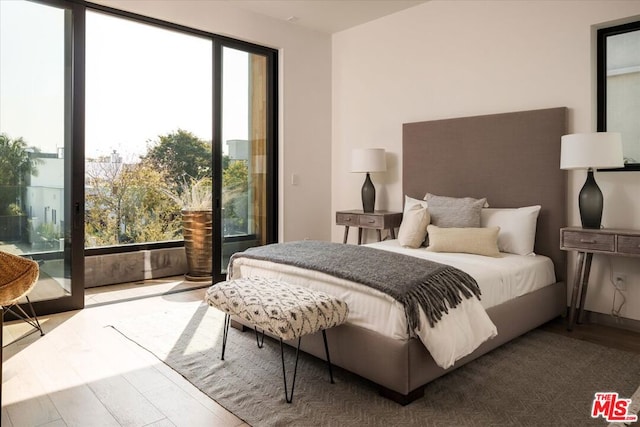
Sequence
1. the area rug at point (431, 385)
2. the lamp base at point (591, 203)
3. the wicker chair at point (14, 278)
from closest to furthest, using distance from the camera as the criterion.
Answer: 1. the area rug at point (431, 385)
2. the wicker chair at point (14, 278)
3. the lamp base at point (591, 203)

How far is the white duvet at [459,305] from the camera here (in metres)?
2.23

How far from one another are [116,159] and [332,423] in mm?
5244

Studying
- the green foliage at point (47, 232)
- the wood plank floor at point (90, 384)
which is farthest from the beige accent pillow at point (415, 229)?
the green foliage at point (47, 232)

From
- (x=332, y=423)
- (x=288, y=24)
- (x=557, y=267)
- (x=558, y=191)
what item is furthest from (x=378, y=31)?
(x=332, y=423)

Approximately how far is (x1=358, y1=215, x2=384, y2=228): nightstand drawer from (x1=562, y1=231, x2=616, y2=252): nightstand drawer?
174cm

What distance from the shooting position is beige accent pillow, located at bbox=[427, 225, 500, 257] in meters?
3.38

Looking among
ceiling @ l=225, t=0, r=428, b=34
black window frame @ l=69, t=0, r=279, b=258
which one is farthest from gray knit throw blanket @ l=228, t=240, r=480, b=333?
ceiling @ l=225, t=0, r=428, b=34

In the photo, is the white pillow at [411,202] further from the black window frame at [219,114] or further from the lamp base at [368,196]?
the black window frame at [219,114]

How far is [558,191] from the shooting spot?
3602mm

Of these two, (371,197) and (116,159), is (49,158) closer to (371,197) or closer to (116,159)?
(116,159)

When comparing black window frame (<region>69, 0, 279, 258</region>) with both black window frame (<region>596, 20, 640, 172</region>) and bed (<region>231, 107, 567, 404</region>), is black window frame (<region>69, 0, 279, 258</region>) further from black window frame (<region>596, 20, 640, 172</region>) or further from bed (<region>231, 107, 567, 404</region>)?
black window frame (<region>596, 20, 640, 172</region>)

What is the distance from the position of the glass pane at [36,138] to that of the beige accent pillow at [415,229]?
2.84 metres

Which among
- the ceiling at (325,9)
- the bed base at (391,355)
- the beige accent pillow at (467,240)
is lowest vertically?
the bed base at (391,355)

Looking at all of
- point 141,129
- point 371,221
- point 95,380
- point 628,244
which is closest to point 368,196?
point 371,221
